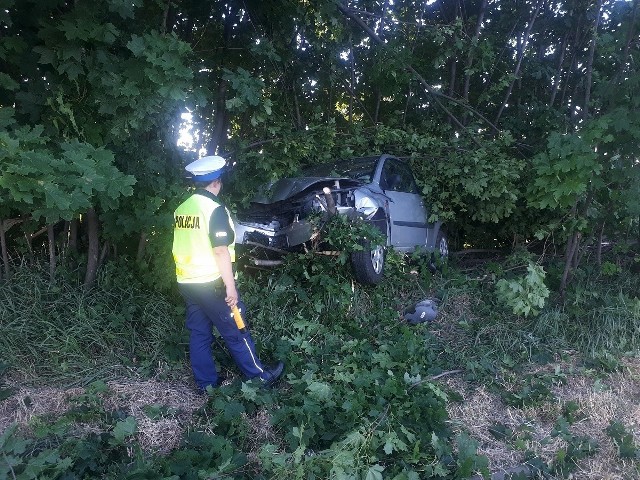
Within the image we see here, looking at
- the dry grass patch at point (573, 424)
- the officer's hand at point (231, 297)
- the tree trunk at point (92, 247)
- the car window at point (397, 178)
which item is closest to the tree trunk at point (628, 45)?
the car window at point (397, 178)

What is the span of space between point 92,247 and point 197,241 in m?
1.90

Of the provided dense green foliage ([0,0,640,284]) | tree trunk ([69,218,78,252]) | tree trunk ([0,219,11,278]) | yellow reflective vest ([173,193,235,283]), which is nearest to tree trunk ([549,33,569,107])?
dense green foliage ([0,0,640,284])

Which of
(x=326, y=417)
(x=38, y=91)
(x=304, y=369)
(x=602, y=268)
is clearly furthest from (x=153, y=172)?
(x=602, y=268)

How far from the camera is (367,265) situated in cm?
601

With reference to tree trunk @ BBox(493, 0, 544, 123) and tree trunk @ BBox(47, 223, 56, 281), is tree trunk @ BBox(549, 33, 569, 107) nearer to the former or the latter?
tree trunk @ BBox(493, 0, 544, 123)

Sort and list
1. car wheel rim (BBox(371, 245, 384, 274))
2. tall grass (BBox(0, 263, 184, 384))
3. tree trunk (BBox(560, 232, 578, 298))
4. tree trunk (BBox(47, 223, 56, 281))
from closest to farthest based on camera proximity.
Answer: tall grass (BBox(0, 263, 184, 384))
tree trunk (BBox(47, 223, 56, 281))
car wheel rim (BBox(371, 245, 384, 274))
tree trunk (BBox(560, 232, 578, 298))

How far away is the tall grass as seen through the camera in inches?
184

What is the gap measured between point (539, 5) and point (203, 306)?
8.12 metres

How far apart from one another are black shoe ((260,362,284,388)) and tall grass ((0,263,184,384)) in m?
0.98

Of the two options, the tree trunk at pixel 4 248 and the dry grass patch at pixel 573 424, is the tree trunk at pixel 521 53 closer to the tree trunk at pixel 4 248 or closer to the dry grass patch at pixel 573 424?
the dry grass patch at pixel 573 424

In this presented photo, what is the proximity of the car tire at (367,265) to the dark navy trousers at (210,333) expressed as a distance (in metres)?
1.71

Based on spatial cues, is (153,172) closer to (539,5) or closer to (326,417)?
(326,417)

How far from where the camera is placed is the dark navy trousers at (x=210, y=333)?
4359mm

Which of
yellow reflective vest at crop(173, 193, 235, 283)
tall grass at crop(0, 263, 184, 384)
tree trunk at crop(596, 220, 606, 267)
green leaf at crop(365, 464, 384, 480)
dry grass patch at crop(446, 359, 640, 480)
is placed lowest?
dry grass patch at crop(446, 359, 640, 480)
